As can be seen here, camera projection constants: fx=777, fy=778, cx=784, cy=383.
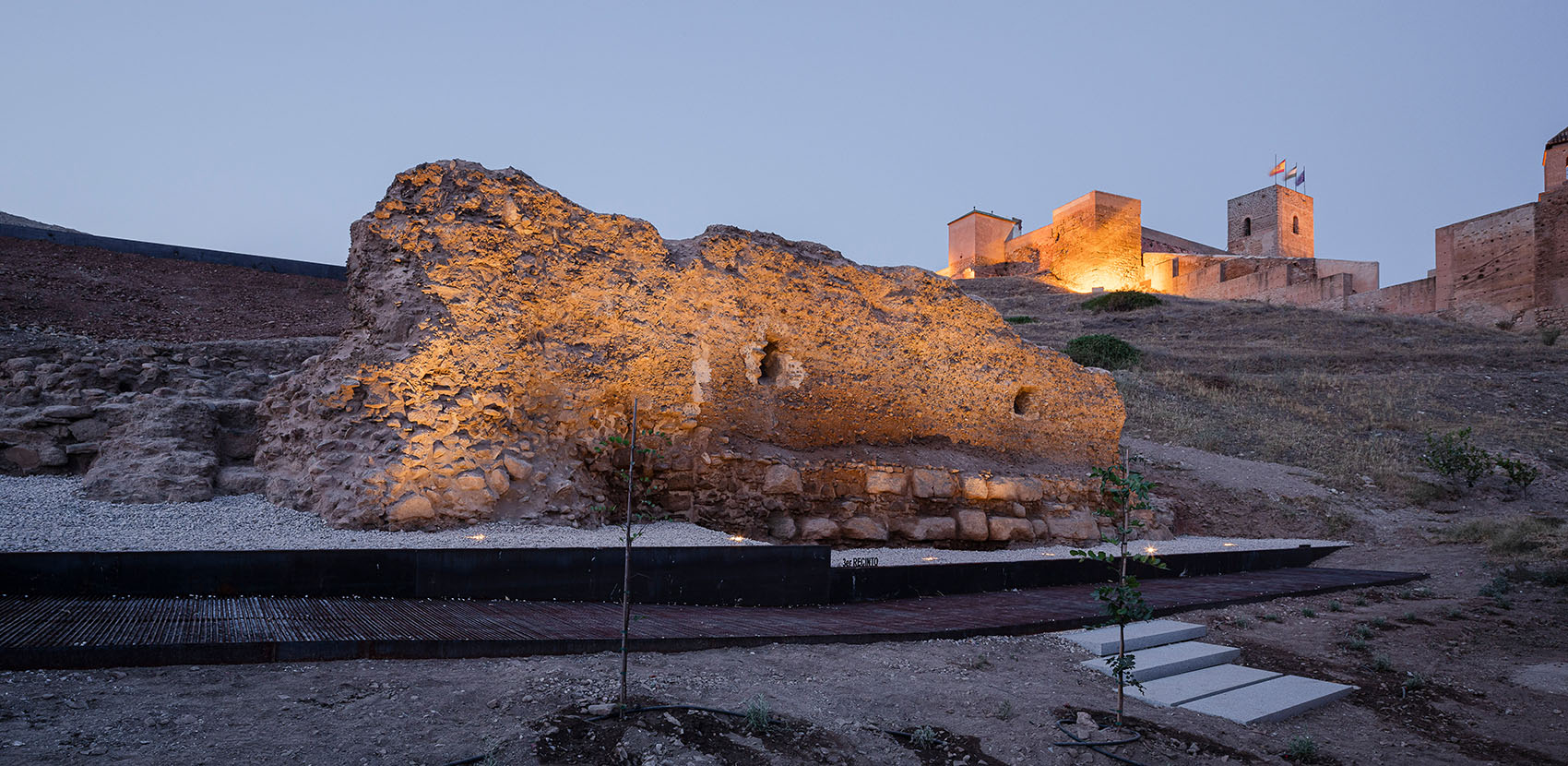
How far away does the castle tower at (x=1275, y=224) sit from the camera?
152ft

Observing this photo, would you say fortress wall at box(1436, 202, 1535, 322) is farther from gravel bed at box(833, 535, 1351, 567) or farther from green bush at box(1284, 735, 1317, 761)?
green bush at box(1284, 735, 1317, 761)

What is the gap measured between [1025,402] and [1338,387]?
48.0 feet

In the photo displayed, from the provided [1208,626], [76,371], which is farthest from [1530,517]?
[76,371]

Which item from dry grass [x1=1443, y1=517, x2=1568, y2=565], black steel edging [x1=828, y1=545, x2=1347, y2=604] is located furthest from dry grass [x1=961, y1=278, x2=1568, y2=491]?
black steel edging [x1=828, y1=545, x2=1347, y2=604]

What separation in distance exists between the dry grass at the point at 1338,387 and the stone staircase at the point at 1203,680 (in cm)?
1087

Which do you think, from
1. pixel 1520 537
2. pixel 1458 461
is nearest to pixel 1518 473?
pixel 1458 461

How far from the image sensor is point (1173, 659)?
442 cm

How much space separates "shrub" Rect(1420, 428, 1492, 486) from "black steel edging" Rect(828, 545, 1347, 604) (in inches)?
287

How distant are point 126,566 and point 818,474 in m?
4.87

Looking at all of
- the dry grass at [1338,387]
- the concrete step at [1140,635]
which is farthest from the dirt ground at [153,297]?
the dry grass at [1338,387]

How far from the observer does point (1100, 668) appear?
4297 mm

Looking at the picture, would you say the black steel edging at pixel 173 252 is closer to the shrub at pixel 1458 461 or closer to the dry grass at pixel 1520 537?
the dry grass at pixel 1520 537

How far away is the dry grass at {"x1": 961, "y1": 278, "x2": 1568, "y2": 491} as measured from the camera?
14.9 m

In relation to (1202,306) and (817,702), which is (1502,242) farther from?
(817,702)
